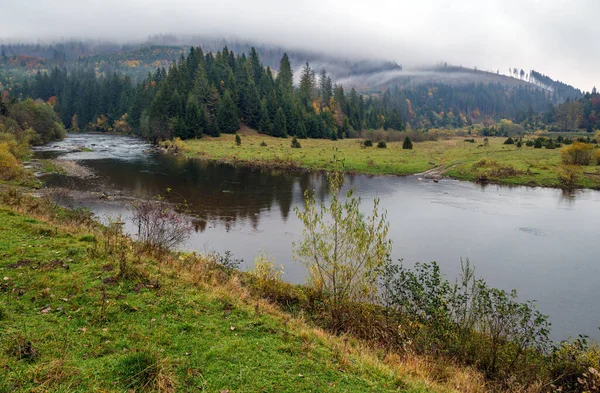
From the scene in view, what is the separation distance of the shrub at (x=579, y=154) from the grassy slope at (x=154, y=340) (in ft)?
191

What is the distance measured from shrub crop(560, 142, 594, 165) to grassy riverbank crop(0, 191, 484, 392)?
185ft

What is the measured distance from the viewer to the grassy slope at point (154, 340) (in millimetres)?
6957

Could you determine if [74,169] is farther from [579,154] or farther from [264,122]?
[579,154]

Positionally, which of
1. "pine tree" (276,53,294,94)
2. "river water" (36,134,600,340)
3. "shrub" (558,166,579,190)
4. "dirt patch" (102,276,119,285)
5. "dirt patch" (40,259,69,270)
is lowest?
"river water" (36,134,600,340)

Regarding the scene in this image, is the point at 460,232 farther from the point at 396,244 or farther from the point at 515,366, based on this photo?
the point at 515,366

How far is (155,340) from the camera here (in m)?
8.38

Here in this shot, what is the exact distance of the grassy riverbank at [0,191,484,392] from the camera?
22.9ft

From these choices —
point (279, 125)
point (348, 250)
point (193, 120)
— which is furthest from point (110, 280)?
point (279, 125)

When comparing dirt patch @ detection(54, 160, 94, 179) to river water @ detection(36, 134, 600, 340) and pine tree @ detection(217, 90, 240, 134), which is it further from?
pine tree @ detection(217, 90, 240, 134)

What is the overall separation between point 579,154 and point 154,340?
207ft

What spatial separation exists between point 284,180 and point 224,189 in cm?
981

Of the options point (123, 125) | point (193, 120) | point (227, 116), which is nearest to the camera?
point (193, 120)

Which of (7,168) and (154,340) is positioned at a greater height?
(7,168)

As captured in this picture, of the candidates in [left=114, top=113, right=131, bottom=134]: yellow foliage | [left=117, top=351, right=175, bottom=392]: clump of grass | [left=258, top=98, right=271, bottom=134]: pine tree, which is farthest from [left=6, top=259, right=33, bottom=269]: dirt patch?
[left=114, top=113, right=131, bottom=134]: yellow foliage
